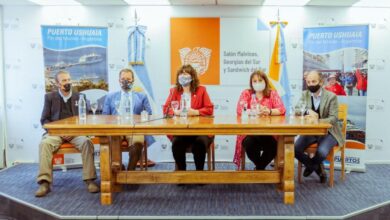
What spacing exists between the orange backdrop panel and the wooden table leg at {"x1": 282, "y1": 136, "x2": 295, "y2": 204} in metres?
1.95

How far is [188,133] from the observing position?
2.84 metres

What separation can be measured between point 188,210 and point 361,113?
2.66m

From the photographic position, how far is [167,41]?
4.70 metres

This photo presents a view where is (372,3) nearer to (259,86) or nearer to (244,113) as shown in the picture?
(259,86)

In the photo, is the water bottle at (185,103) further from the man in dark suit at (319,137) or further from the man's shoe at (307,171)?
the man's shoe at (307,171)

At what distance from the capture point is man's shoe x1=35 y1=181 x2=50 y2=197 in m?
3.25

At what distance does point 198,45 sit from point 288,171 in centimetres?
233

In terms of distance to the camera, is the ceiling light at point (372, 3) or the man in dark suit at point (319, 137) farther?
the ceiling light at point (372, 3)

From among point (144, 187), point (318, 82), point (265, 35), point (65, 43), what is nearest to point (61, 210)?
point (144, 187)

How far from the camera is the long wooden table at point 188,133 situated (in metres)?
2.82

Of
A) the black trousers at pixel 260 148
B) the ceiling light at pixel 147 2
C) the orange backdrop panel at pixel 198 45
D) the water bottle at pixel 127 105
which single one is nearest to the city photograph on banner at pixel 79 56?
the ceiling light at pixel 147 2

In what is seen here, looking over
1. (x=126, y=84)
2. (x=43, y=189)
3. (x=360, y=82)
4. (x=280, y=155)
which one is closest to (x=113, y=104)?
(x=126, y=84)

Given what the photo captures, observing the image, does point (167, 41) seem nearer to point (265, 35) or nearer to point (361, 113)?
point (265, 35)

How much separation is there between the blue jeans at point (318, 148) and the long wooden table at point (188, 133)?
0.47 meters
